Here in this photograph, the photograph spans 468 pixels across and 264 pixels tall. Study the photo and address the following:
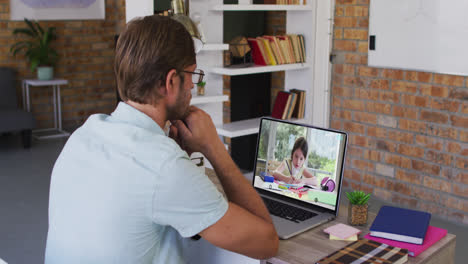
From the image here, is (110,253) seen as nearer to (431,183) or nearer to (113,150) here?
(113,150)

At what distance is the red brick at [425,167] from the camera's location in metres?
4.00

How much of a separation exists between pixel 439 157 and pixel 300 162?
90.6 inches

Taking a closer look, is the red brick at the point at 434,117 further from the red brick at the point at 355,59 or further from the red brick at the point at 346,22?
the red brick at the point at 346,22

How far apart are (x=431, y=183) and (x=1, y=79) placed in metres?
4.92

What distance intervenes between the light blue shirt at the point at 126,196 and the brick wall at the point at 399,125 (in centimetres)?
301

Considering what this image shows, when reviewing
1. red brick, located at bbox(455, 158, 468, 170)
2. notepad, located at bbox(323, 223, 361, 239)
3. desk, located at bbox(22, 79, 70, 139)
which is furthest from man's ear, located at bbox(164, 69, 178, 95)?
desk, located at bbox(22, 79, 70, 139)

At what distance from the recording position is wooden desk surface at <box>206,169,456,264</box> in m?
1.61

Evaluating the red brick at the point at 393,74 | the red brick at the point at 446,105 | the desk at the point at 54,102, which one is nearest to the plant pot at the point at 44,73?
the desk at the point at 54,102

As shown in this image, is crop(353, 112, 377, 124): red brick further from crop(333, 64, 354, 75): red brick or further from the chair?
the chair

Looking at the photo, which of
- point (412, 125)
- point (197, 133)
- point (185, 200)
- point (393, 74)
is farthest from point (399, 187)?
point (185, 200)

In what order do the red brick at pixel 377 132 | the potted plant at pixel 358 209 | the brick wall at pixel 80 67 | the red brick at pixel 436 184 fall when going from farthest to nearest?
the brick wall at pixel 80 67, the red brick at pixel 377 132, the red brick at pixel 436 184, the potted plant at pixel 358 209

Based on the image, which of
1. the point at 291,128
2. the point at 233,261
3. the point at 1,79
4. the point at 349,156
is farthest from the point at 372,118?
the point at 1,79

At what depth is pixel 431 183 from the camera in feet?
13.3

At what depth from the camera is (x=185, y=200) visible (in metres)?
1.22
